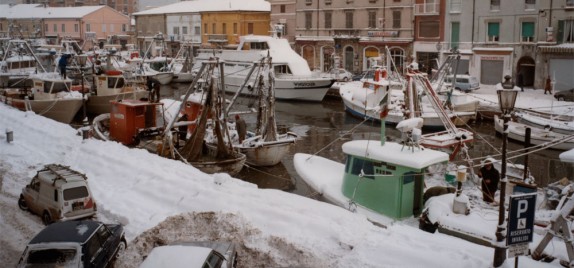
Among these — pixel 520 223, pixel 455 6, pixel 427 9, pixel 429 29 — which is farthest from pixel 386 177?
pixel 427 9

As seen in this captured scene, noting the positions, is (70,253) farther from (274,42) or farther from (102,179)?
(274,42)

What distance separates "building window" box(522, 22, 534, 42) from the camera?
39969mm

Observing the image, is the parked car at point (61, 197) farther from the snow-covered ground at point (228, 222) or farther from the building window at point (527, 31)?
the building window at point (527, 31)

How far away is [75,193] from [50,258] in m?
3.37

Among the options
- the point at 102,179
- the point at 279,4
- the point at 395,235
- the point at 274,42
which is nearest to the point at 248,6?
the point at 279,4

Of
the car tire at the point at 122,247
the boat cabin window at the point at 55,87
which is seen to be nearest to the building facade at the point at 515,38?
the boat cabin window at the point at 55,87

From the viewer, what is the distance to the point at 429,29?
150 ft

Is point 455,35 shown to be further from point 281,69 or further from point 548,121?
point 548,121

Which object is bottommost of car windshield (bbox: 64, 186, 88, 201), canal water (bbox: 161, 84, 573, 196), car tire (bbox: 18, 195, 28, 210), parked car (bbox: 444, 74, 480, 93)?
canal water (bbox: 161, 84, 573, 196)

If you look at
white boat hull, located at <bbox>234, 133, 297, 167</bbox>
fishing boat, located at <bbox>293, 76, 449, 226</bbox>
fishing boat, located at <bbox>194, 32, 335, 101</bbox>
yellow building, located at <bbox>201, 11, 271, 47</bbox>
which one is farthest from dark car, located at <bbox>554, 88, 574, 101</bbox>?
yellow building, located at <bbox>201, 11, 271, 47</bbox>

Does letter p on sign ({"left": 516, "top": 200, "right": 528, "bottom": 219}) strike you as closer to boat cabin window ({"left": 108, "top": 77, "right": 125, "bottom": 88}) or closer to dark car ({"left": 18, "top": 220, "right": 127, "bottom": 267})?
dark car ({"left": 18, "top": 220, "right": 127, "bottom": 267})

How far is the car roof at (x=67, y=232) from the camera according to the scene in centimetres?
988

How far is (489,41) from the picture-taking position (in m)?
42.2

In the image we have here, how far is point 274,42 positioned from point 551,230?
35526 mm
